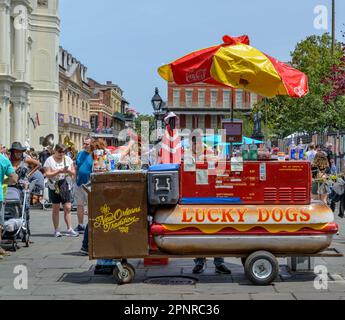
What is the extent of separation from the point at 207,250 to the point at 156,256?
584 millimetres

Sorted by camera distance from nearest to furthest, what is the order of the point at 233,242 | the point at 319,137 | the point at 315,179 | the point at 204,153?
the point at 233,242 → the point at 204,153 → the point at 315,179 → the point at 319,137

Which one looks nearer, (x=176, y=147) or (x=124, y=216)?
(x=124, y=216)

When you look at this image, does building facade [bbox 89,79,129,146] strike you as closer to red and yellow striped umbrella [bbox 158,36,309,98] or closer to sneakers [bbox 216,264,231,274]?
red and yellow striped umbrella [bbox 158,36,309,98]

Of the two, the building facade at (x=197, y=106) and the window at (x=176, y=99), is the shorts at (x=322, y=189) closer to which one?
the building facade at (x=197, y=106)

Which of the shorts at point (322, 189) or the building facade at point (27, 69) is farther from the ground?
the building facade at point (27, 69)

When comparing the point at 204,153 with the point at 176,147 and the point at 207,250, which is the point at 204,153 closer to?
the point at 176,147

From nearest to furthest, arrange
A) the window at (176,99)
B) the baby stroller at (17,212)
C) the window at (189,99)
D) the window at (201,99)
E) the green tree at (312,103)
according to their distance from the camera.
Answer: the baby stroller at (17,212) → the green tree at (312,103) → the window at (201,99) → the window at (189,99) → the window at (176,99)

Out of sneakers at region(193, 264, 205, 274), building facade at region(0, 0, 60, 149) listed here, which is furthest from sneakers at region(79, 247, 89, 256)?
building facade at region(0, 0, 60, 149)

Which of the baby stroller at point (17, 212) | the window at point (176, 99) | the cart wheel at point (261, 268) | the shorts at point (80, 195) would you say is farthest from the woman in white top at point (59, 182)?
the window at point (176, 99)

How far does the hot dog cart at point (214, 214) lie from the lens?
761 centimetres

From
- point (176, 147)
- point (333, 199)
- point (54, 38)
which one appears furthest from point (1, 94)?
point (176, 147)

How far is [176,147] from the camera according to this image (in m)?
9.60

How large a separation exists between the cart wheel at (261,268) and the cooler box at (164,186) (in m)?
1.08

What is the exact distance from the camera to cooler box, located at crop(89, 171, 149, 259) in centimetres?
764
